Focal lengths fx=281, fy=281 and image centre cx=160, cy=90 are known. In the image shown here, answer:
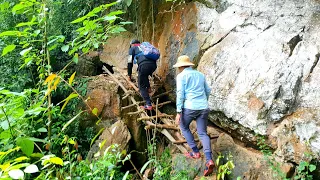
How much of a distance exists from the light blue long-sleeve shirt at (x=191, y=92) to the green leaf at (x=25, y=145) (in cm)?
297

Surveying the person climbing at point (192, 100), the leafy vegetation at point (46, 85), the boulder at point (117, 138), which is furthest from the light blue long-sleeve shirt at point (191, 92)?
the boulder at point (117, 138)

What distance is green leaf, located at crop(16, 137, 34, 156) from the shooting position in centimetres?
217

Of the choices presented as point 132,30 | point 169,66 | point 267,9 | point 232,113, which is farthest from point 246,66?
point 132,30

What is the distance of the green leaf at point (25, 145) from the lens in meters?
2.17

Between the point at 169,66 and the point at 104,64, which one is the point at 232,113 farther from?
the point at 104,64

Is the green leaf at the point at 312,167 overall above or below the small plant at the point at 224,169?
above

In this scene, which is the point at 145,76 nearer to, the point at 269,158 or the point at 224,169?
the point at 224,169

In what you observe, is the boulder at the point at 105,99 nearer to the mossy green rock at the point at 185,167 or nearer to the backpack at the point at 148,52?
the backpack at the point at 148,52

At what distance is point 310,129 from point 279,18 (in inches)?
92.3

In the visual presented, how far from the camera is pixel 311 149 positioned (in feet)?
13.4

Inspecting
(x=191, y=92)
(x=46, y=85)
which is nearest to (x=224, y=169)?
(x=191, y=92)

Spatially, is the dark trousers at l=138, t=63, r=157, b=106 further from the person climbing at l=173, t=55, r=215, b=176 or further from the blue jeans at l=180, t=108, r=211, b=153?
the blue jeans at l=180, t=108, r=211, b=153

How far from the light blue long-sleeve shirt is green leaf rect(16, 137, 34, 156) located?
9.75 feet

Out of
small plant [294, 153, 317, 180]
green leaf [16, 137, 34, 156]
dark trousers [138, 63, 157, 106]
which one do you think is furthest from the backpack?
green leaf [16, 137, 34, 156]
